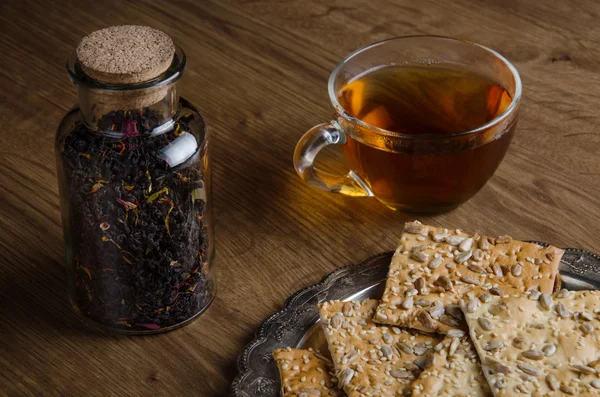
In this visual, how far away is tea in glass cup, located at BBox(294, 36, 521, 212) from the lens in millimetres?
1194

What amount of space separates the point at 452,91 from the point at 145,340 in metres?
0.56

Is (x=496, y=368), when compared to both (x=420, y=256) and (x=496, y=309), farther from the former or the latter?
(x=420, y=256)

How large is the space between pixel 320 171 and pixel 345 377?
0.37m

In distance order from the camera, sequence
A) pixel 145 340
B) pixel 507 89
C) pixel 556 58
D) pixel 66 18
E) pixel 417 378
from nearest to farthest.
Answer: pixel 417 378 < pixel 145 340 < pixel 507 89 < pixel 556 58 < pixel 66 18

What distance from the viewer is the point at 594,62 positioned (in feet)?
5.29

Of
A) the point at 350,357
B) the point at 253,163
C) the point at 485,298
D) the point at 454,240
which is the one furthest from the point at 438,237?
the point at 253,163

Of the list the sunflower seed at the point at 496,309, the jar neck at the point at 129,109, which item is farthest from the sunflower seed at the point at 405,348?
the jar neck at the point at 129,109

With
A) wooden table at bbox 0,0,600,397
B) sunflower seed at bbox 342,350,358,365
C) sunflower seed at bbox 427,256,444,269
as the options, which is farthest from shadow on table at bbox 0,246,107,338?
sunflower seed at bbox 427,256,444,269

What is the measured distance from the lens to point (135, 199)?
103cm

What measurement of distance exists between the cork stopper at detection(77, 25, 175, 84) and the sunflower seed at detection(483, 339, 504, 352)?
471 mm

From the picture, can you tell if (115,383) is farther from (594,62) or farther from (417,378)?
(594,62)

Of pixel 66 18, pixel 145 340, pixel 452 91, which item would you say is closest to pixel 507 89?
pixel 452 91

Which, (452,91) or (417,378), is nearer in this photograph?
(417,378)

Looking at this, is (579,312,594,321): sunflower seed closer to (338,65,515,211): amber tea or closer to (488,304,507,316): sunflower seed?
(488,304,507,316): sunflower seed
